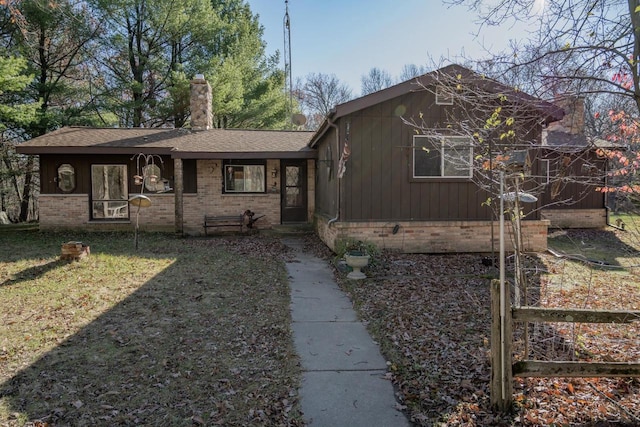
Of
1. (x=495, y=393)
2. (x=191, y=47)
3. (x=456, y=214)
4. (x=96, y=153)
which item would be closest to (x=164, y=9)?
(x=191, y=47)

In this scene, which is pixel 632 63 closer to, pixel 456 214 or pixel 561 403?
pixel 561 403

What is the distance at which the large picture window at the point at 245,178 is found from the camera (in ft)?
43.5

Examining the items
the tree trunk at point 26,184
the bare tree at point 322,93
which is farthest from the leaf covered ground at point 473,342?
the bare tree at point 322,93

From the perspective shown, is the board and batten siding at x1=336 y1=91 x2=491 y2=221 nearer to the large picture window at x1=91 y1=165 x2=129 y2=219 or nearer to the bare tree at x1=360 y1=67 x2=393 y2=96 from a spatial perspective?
the large picture window at x1=91 y1=165 x2=129 y2=219

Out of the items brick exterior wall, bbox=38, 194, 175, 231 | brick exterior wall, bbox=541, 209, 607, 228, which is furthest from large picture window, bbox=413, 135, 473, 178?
brick exterior wall, bbox=38, 194, 175, 231

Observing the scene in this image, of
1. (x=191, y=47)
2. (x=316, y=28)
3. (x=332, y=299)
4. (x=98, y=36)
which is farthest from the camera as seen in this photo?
(x=191, y=47)

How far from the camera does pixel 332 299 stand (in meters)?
6.27

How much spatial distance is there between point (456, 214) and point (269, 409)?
7.13 m

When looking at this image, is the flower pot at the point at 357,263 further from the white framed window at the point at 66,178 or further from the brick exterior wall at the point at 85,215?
the white framed window at the point at 66,178

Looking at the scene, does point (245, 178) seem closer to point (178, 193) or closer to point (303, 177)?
point (303, 177)

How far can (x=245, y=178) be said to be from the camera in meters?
13.3

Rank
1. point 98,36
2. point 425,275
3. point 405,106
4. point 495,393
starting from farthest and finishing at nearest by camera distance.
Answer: point 98,36
point 405,106
point 425,275
point 495,393

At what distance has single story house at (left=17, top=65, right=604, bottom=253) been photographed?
8945 millimetres

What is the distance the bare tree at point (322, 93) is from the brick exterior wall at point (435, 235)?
80.7 feet
